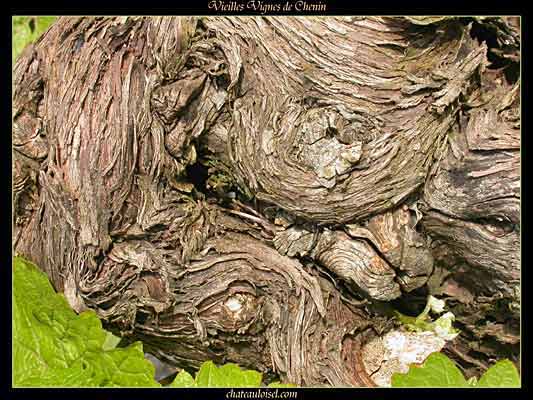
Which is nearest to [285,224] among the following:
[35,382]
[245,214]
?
[245,214]

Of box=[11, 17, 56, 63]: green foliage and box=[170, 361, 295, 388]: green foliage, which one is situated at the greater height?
box=[11, 17, 56, 63]: green foliage

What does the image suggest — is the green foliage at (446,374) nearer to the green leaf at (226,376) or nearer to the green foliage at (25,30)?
the green leaf at (226,376)

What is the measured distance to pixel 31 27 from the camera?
291 centimetres

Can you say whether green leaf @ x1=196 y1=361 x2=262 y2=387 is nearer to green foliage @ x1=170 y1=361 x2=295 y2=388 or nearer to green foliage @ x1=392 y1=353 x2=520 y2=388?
green foliage @ x1=170 y1=361 x2=295 y2=388

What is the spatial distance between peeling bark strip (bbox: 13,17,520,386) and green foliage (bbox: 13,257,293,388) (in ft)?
0.63

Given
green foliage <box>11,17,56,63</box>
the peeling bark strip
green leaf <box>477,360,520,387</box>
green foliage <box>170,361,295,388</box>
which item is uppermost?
green foliage <box>11,17,56,63</box>

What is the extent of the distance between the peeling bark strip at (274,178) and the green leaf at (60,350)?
0.20 metres

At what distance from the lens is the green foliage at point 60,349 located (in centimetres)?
211

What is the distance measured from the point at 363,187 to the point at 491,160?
1.39ft

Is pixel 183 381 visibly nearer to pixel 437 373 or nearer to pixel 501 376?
pixel 437 373

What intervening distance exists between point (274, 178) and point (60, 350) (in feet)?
2.93

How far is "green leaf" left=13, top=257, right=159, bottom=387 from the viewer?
2109 mm

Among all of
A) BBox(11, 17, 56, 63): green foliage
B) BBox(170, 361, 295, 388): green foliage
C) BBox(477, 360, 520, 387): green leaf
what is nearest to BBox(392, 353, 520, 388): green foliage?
BBox(477, 360, 520, 387): green leaf

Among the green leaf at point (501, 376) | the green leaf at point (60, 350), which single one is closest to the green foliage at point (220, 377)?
the green leaf at point (60, 350)
